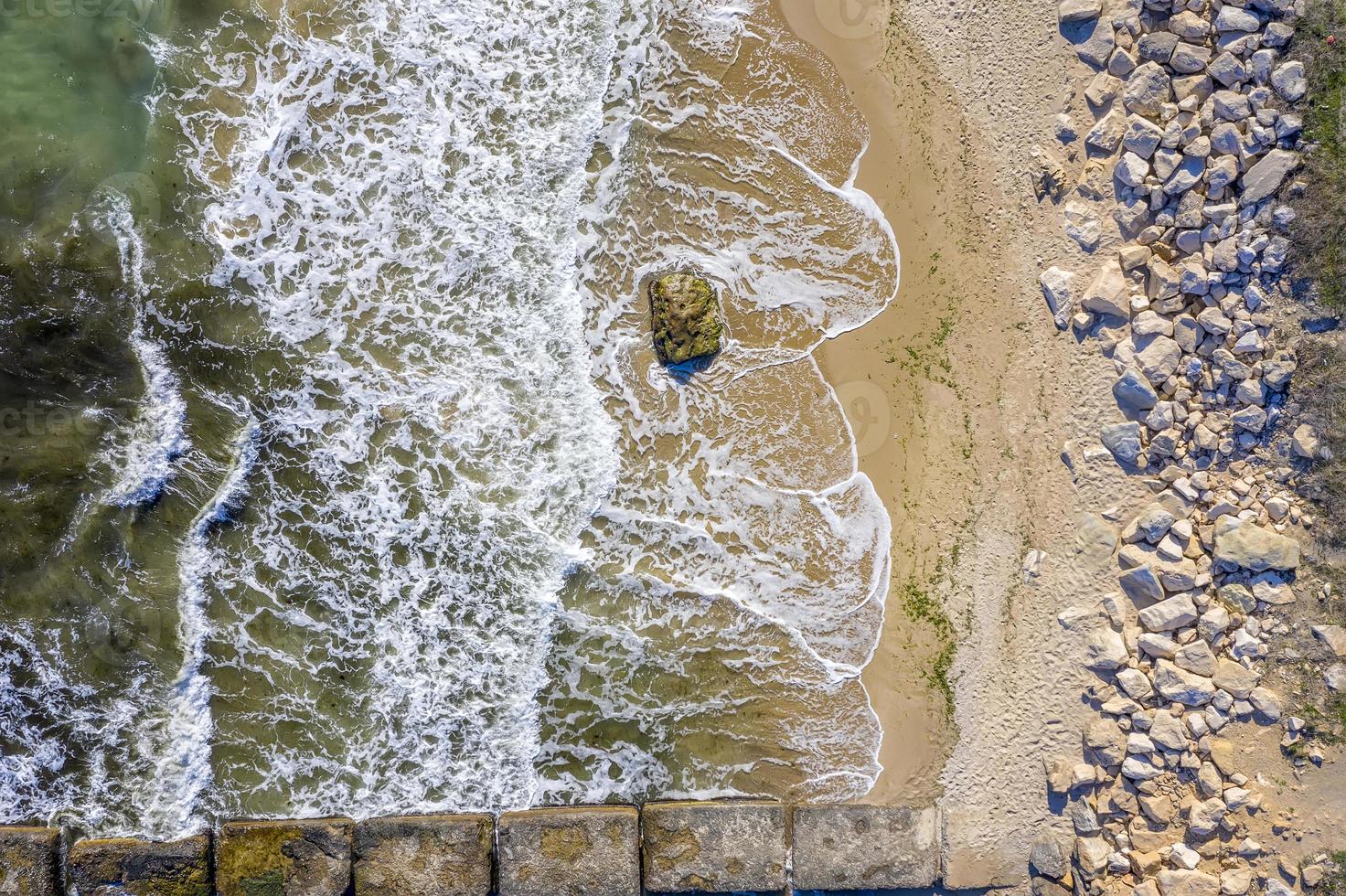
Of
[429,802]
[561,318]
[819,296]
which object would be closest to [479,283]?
[561,318]

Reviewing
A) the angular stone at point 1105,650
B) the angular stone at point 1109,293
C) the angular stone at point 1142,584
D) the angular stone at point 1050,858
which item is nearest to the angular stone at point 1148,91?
the angular stone at point 1109,293

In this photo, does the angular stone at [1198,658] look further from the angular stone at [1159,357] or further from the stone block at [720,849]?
the stone block at [720,849]

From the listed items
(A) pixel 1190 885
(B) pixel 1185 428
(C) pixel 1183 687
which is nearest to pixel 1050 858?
(A) pixel 1190 885

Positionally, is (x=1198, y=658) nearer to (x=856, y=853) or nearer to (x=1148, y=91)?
(x=856, y=853)

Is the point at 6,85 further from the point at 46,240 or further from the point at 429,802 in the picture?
the point at 429,802
